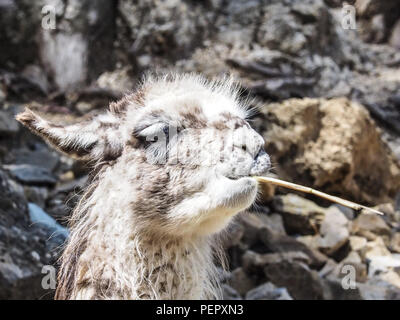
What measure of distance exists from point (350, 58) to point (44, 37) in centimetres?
433

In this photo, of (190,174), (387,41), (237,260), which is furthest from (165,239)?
(387,41)

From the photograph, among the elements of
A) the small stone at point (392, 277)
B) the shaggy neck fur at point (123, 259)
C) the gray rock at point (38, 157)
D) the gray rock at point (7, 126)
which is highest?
the gray rock at point (7, 126)

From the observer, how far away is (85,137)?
104 inches

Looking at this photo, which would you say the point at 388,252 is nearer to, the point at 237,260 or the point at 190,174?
the point at 237,260

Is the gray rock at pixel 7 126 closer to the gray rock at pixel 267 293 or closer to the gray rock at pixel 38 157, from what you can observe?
the gray rock at pixel 38 157

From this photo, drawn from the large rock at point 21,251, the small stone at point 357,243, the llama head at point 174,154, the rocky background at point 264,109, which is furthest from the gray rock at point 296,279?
the llama head at point 174,154

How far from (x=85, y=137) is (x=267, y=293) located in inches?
95.2

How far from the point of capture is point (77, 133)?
260 cm

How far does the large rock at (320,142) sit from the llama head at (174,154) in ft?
11.9

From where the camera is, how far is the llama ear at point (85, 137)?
2545 millimetres

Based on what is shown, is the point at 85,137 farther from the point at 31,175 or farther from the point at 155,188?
the point at 31,175

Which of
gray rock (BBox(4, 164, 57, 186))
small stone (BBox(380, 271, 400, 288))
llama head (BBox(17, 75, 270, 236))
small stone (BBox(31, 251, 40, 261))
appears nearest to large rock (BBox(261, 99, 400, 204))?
small stone (BBox(380, 271, 400, 288))

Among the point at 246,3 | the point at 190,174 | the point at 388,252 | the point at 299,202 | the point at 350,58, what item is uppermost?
the point at 246,3

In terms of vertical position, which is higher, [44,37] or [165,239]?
[44,37]
